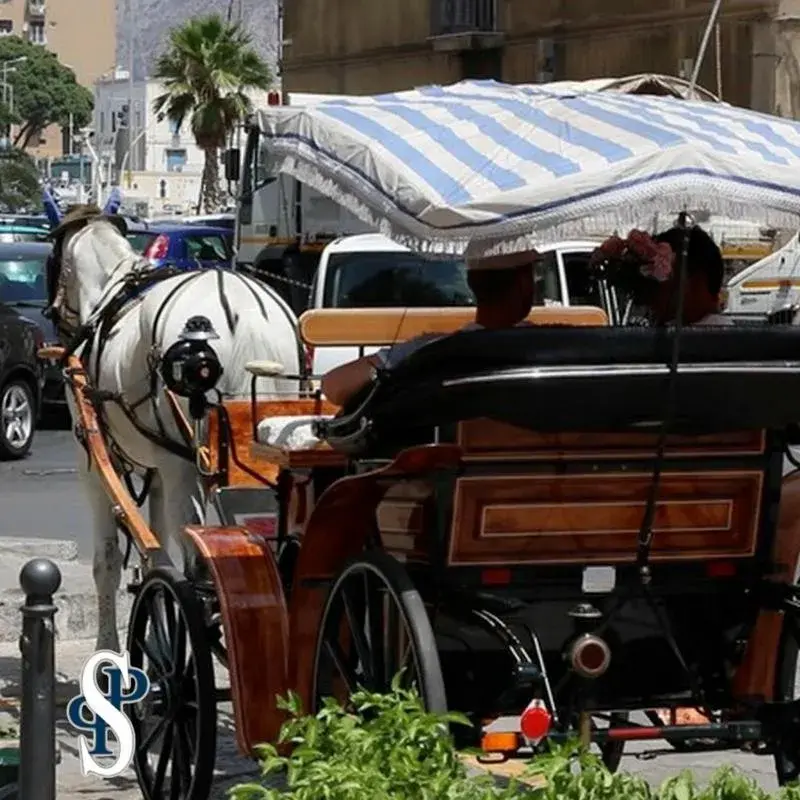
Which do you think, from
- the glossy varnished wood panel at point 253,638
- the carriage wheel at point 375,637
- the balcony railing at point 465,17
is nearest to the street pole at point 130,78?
the balcony railing at point 465,17

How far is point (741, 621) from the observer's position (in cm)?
624

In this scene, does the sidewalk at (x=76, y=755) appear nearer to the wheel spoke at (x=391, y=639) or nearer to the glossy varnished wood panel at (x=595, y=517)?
the wheel spoke at (x=391, y=639)

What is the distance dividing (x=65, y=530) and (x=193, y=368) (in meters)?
7.55

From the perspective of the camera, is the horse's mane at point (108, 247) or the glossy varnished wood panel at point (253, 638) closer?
the glossy varnished wood panel at point (253, 638)

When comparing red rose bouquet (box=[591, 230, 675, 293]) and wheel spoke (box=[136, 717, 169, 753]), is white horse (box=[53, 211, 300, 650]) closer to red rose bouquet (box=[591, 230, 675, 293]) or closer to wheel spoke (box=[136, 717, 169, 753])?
wheel spoke (box=[136, 717, 169, 753])

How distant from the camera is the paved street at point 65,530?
25.8ft

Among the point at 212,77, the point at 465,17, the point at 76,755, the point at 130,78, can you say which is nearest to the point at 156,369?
the point at 76,755

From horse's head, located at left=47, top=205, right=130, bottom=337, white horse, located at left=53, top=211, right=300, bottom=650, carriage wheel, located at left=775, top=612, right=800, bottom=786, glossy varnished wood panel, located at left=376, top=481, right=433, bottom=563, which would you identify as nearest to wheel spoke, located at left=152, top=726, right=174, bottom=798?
glossy varnished wood panel, located at left=376, top=481, right=433, bottom=563

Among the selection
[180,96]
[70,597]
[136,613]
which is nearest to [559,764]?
[136,613]

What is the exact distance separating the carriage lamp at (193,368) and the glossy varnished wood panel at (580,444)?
2.33 m

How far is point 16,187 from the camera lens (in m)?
81.4

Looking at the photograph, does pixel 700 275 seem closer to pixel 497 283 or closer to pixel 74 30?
pixel 497 283

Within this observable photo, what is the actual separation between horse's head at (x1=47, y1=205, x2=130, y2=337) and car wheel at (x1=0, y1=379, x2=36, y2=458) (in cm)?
1005

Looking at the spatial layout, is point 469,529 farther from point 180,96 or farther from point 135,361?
point 180,96
